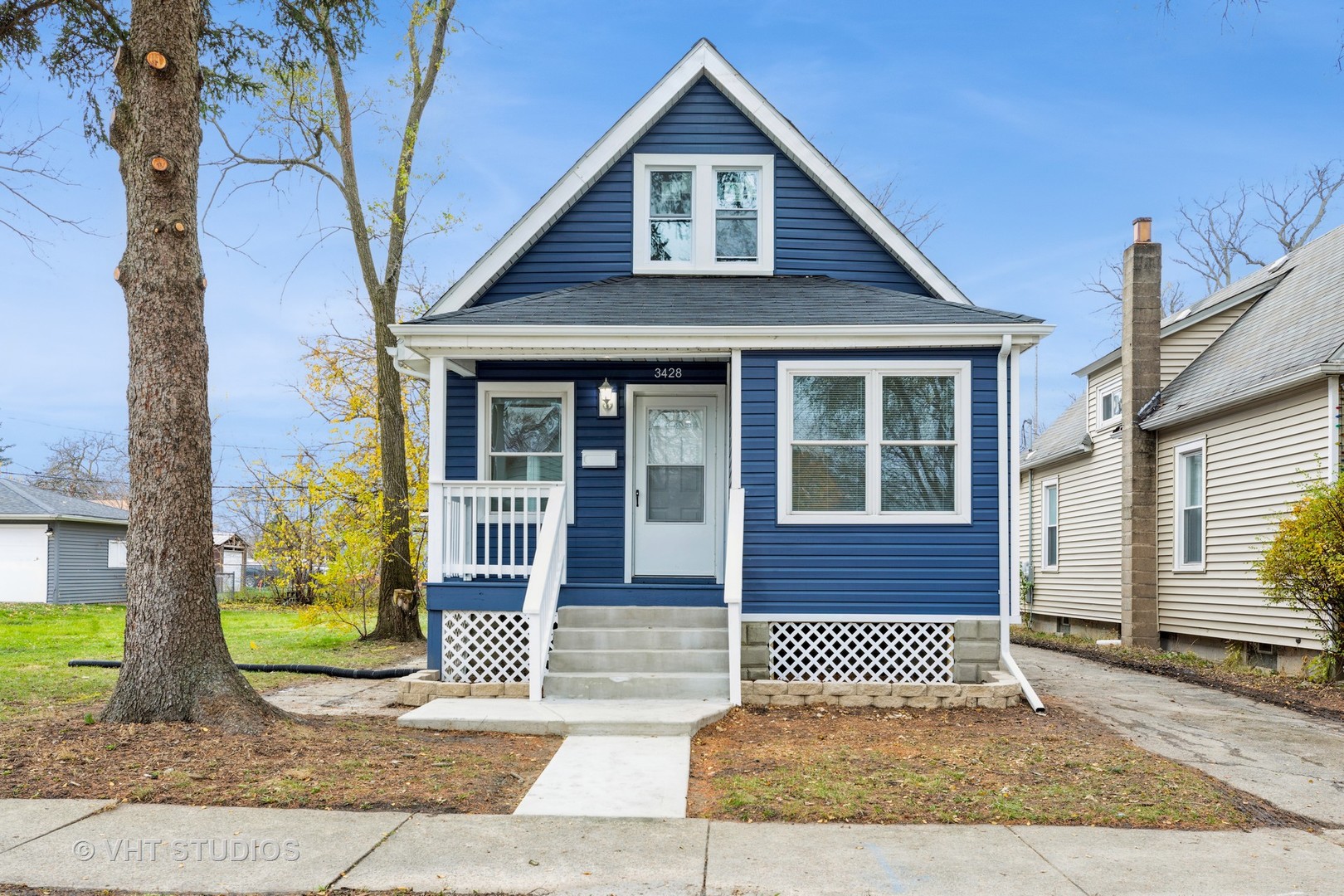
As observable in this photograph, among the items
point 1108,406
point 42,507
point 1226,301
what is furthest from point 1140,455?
point 42,507

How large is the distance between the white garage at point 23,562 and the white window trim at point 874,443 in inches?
1002

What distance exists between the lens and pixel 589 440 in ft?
34.9

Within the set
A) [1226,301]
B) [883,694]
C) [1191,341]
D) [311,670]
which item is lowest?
[311,670]

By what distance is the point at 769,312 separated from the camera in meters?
9.59

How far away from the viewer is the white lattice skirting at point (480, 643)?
9.05 m

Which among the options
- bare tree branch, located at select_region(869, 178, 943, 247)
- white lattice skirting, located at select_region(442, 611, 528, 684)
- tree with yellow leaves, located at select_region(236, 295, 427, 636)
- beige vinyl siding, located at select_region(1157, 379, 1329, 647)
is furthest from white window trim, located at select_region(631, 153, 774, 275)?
bare tree branch, located at select_region(869, 178, 943, 247)

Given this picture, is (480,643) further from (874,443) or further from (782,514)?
(874,443)

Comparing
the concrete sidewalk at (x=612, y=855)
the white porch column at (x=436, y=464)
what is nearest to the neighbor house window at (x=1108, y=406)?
the white porch column at (x=436, y=464)

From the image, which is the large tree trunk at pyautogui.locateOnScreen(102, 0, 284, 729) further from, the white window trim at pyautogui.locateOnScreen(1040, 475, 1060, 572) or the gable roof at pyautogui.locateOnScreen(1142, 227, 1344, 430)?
the white window trim at pyautogui.locateOnScreen(1040, 475, 1060, 572)

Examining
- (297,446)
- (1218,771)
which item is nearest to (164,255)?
(1218,771)

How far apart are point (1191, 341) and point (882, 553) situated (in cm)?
918

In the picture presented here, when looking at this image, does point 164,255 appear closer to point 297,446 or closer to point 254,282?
point 254,282

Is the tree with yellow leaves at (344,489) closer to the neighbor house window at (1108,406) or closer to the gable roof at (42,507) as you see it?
the neighbor house window at (1108,406)

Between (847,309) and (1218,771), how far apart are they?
4806 mm
